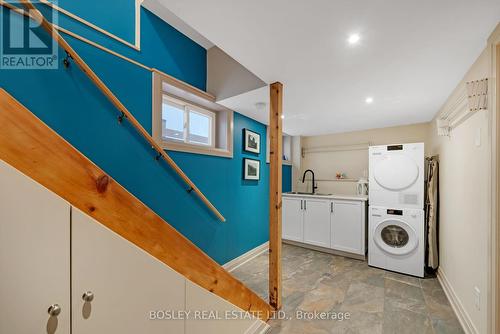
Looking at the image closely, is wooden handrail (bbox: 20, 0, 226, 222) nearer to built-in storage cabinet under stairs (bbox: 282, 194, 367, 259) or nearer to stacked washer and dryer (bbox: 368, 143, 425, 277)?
built-in storage cabinet under stairs (bbox: 282, 194, 367, 259)

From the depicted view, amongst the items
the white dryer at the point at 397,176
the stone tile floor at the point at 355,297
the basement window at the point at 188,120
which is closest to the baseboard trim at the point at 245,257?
the stone tile floor at the point at 355,297

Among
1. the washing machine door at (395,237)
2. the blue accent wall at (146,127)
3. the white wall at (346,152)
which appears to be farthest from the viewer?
the white wall at (346,152)

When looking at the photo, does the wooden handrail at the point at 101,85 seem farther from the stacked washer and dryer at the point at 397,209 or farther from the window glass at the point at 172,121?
the stacked washer and dryer at the point at 397,209

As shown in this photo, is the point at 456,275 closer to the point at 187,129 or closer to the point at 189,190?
the point at 189,190

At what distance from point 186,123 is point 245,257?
216 centimetres

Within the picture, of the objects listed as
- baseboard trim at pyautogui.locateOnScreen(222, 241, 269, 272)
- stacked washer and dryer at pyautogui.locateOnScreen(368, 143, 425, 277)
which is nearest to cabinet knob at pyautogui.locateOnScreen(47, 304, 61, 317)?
baseboard trim at pyautogui.locateOnScreen(222, 241, 269, 272)

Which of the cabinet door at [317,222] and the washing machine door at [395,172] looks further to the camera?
the cabinet door at [317,222]

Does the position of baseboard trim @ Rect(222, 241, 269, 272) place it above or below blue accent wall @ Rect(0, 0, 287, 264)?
below

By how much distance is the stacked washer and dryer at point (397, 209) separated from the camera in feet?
8.73

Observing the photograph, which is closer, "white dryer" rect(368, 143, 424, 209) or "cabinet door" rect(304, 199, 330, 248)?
"white dryer" rect(368, 143, 424, 209)

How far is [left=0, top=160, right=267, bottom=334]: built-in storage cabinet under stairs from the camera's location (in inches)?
20.9

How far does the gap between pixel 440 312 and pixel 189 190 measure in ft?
9.12

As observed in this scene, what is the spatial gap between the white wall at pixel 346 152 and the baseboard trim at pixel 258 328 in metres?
3.05

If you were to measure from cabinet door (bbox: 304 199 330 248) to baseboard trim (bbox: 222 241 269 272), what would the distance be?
2.62 ft
